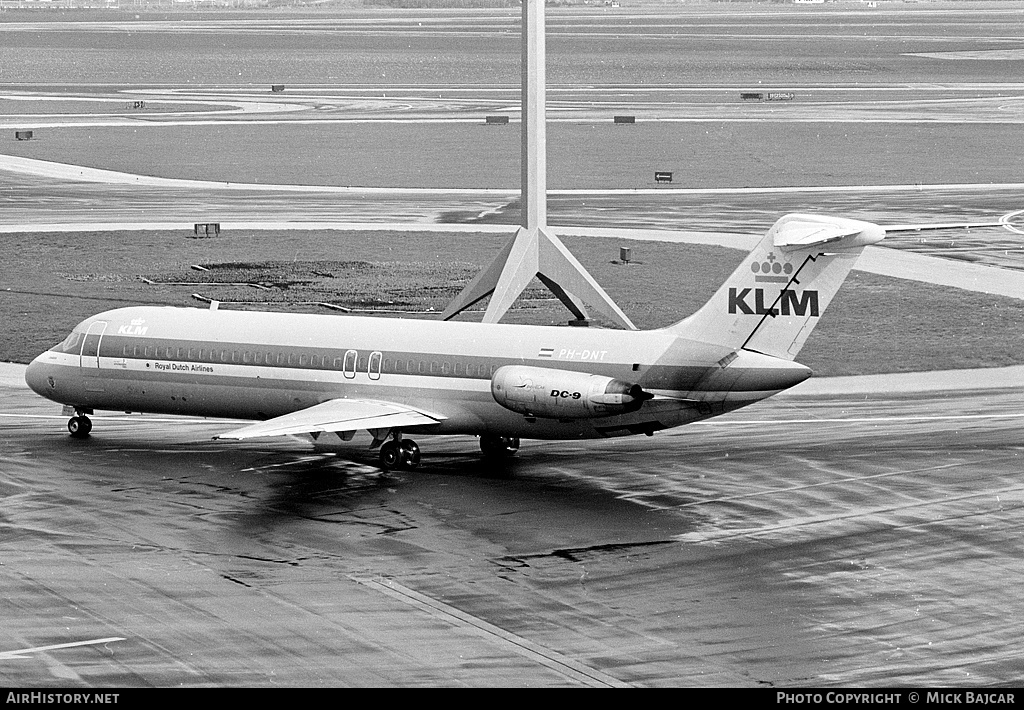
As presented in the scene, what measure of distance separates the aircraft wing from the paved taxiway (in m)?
1.39

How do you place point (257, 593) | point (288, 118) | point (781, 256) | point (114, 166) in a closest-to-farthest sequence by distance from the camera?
1. point (257, 593)
2. point (781, 256)
3. point (114, 166)
4. point (288, 118)

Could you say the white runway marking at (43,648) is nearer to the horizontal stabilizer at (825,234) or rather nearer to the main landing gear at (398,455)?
the main landing gear at (398,455)

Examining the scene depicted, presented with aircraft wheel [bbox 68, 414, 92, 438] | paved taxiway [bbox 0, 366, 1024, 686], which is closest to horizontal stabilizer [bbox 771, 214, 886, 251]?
paved taxiway [bbox 0, 366, 1024, 686]

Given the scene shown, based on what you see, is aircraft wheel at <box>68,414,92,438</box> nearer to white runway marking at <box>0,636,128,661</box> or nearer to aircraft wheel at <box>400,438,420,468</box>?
aircraft wheel at <box>400,438,420,468</box>

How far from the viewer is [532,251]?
5441 centimetres

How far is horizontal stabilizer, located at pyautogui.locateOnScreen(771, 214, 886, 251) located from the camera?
120 ft

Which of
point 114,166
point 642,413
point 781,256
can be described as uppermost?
point 114,166

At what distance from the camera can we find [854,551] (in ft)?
109

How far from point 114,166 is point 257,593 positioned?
274ft

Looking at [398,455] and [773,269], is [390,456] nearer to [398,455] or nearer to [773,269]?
[398,455]

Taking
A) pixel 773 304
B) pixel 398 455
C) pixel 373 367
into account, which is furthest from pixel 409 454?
pixel 773 304
